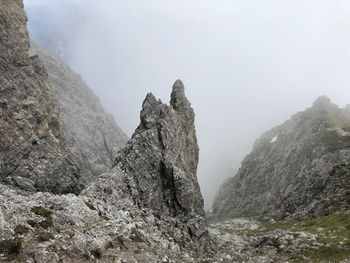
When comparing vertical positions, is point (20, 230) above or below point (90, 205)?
below

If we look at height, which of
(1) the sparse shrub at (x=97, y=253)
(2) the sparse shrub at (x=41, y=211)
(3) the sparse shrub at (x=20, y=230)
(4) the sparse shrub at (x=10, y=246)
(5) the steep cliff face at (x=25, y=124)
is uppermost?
(5) the steep cliff face at (x=25, y=124)

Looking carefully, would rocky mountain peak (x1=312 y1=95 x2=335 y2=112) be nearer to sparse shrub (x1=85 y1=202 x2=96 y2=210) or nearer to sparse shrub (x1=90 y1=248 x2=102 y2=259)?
sparse shrub (x1=85 y1=202 x2=96 y2=210)

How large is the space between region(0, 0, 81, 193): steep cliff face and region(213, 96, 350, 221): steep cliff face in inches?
2519

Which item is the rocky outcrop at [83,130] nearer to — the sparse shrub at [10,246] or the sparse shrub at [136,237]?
the sparse shrub at [136,237]

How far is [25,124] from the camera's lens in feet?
251

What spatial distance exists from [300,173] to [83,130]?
97.6m

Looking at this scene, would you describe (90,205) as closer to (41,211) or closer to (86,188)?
(86,188)

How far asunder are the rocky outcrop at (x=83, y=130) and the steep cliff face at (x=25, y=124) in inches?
1311

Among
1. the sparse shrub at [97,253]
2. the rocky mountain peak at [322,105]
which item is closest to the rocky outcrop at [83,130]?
the sparse shrub at [97,253]

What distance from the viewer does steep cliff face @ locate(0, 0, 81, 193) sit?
70.8 meters

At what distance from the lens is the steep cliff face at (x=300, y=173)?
81.2 metres

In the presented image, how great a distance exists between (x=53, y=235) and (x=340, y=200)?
223 feet

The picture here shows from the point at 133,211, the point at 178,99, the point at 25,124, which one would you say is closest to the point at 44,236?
the point at 133,211

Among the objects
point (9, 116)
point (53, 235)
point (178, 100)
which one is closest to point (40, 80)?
point (9, 116)
